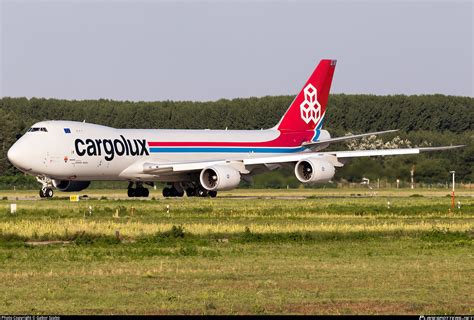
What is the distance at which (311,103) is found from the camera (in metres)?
76.1

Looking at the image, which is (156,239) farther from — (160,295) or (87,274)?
(160,295)

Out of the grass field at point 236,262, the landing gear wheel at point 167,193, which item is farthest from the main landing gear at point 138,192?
the grass field at point 236,262

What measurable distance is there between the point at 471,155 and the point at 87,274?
67143mm

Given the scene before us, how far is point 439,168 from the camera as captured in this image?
8200cm

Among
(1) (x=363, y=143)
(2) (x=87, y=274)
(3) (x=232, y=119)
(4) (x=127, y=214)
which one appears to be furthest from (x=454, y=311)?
(3) (x=232, y=119)

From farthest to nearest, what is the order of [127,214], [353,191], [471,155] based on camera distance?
[471,155]
[353,191]
[127,214]

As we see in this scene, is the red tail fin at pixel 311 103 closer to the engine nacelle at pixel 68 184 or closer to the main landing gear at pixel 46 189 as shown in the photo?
the engine nacelle at pixel 68 184

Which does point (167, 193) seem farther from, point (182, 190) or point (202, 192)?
point (202, 192)

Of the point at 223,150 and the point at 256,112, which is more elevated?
the point at 256,112

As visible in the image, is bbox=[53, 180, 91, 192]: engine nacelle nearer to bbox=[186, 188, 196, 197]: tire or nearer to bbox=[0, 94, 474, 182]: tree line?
bbox=[186, 188, 196, 197]: tire

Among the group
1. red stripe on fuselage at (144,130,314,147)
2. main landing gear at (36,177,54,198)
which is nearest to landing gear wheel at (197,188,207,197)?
red stripe on fuselage at (144,130,314,147)

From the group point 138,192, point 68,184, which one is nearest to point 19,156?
point 68,184

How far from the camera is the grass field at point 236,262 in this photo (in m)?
20.7

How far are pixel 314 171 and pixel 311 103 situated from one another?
43.1 feet
